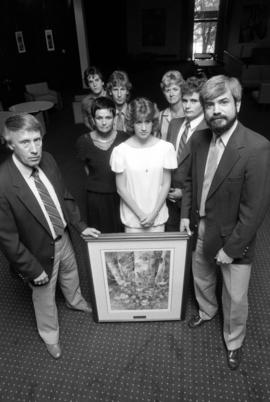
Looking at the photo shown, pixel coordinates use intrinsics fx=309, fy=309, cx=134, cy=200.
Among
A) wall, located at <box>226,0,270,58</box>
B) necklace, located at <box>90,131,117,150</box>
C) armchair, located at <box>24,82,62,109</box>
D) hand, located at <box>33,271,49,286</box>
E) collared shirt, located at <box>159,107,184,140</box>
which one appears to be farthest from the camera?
wall, located at <box>226,0,270,58</box>

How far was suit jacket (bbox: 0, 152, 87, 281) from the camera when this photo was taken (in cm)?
170

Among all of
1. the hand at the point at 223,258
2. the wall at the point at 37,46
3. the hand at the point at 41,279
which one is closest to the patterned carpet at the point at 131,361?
the hand at the point at 41,279

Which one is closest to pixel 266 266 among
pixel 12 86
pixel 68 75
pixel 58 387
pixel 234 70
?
pixel 58 387

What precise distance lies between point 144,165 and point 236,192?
680mm

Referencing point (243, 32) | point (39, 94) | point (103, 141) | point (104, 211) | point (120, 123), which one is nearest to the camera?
point (103, 141)

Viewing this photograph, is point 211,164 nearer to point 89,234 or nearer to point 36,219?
point 89,234

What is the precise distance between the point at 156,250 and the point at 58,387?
1118 millimetres

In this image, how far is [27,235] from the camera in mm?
1859

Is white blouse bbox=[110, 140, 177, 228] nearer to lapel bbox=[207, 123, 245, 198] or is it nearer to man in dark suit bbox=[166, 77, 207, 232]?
man in dark suit bbox=[166, 77, 207, 232]

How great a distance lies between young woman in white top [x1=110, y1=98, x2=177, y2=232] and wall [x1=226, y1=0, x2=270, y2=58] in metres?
13.7

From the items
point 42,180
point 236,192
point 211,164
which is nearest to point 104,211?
point 42,180

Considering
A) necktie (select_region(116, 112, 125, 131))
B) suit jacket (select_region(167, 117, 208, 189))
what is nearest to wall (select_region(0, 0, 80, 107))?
necktie (select_region(116, 112, 125, 131))

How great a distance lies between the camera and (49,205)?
1.92 meters

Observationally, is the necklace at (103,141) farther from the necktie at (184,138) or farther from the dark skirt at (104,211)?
the necktie at (184,138)
